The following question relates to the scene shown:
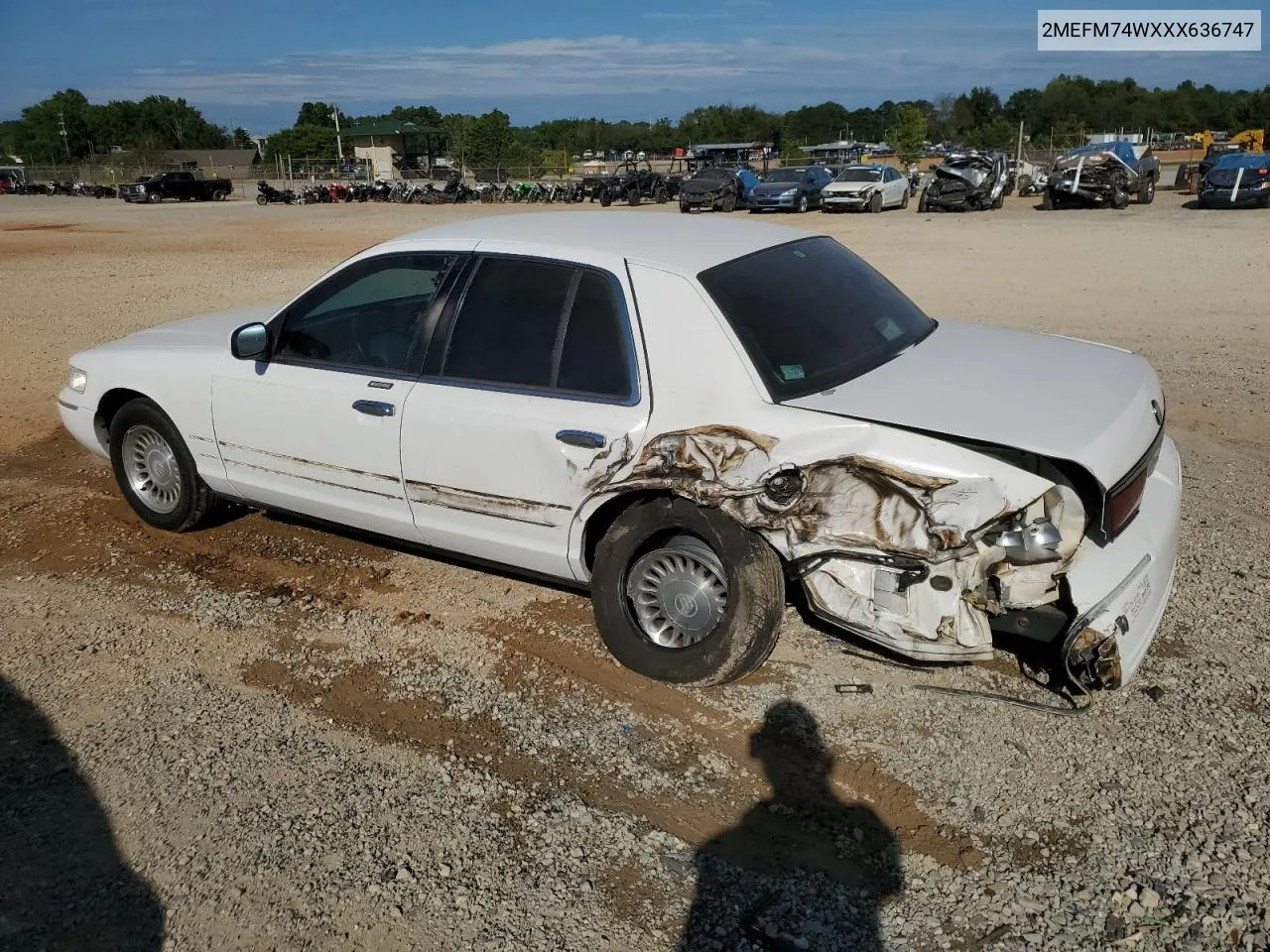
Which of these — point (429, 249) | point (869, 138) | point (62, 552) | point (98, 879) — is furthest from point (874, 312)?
point (869, 138)

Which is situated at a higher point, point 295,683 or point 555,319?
point 555,319

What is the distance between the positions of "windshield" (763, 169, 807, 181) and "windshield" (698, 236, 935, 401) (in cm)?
2914

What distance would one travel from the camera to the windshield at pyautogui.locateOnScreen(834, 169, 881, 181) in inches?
1244

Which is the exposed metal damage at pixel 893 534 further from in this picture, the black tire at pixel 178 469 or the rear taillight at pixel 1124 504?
the black tire at pixel 178 469

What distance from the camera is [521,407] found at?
157 inches

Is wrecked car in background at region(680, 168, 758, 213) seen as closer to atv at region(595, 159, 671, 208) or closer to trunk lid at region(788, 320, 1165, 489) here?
atv at region(595, 159, 671, 208)

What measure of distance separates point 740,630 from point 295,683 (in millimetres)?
1802

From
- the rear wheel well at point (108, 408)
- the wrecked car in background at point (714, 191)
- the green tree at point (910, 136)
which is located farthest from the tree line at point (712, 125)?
Result: the rear wheel well at point (108, 408)

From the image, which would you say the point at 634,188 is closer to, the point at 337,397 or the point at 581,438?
the point at 337,397

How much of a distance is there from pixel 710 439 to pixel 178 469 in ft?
10.5

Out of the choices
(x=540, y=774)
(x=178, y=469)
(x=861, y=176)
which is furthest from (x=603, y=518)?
(x=861, y=176)

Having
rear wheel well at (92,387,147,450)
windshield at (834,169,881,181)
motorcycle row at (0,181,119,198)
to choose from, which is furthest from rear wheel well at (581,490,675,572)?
motorcycle row at (0,181,119,198)

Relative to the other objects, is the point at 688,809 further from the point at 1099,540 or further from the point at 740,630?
the point at 1099,540

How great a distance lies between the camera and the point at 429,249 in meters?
4.46
